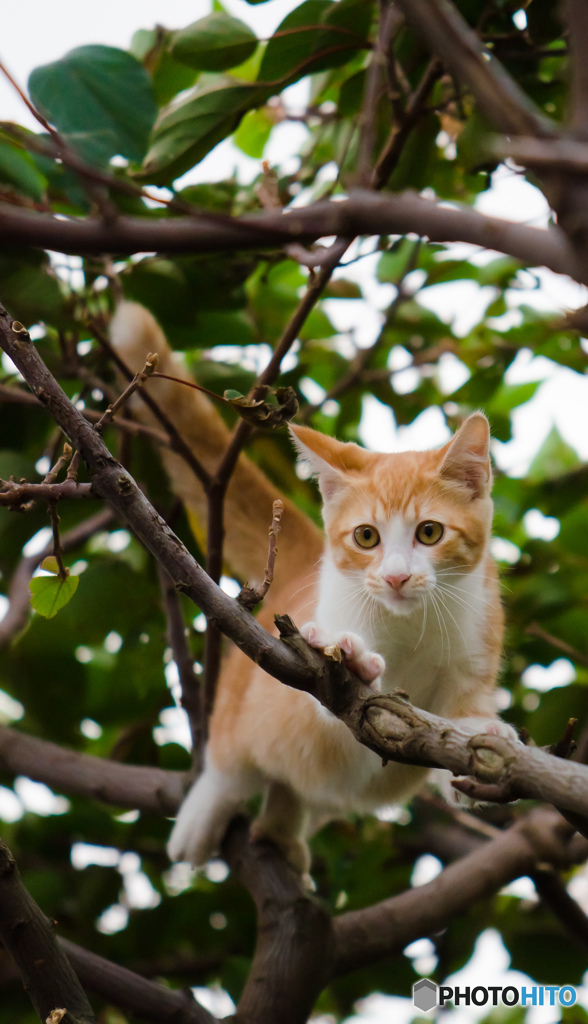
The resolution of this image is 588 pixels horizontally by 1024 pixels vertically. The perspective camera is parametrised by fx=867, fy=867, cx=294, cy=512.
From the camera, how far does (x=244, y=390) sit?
238 centimetres

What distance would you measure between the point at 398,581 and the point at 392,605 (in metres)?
0.06

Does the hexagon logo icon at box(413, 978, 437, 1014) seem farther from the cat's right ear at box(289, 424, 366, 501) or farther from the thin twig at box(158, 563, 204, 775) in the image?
the cat's right ear at box(289, 424, 366, 501)

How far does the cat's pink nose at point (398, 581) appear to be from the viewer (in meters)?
1.78

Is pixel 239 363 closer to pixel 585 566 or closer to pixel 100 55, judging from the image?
pixel 100 55

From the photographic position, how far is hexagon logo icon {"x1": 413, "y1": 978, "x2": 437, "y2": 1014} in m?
2.17

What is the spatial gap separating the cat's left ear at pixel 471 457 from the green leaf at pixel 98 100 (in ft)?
2.95

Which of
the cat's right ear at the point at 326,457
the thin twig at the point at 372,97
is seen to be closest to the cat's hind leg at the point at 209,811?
the cat's right ear at the point at 326,457

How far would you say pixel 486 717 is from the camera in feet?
6.05

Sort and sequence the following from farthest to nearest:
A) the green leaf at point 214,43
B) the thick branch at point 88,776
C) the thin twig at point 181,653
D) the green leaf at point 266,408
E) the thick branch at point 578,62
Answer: the thick branch at point 88,776
the thin twig at point 181,653
the green leaf at point 214,43
the green leaf at point 266,408
the thick branch at point 578,62

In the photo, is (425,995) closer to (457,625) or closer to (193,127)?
(457,625)

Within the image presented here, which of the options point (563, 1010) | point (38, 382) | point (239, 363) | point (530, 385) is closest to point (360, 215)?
point (38, 382)

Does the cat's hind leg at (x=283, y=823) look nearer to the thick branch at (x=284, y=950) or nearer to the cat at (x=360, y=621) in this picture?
the cat at (x=360, y=621)

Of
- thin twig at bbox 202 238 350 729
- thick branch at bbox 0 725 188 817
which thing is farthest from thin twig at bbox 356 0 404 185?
thick branch at bbox 0 725 188 817

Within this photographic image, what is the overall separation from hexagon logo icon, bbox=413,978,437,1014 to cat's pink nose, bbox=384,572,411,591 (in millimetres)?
1149
